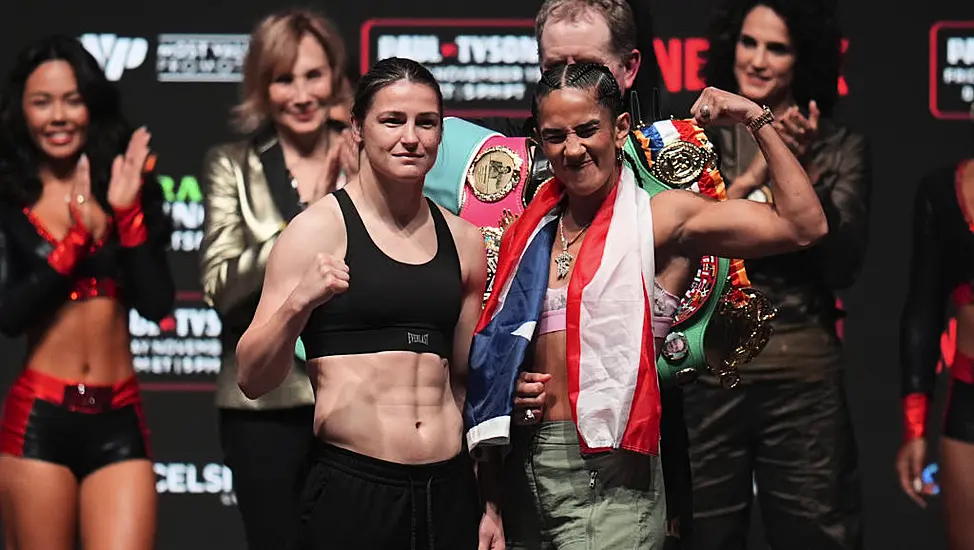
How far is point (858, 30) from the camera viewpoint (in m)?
6.30

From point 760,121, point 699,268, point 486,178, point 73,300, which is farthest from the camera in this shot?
point 73,300

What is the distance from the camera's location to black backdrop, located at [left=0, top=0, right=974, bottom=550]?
6.26m

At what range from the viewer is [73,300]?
5105mm

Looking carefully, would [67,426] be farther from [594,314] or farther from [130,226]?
[594,314]

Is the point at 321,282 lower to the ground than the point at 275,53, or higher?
lower

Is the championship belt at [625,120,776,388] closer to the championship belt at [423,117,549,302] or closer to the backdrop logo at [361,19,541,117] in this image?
the championship belt at [423,117,549,302]

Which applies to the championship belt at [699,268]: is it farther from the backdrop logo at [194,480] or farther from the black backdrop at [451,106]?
the backdrop logo at [194,480]

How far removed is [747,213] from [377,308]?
2.89 ft

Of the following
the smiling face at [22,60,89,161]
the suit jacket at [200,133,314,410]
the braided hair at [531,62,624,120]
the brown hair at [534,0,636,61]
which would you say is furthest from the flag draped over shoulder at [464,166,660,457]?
the smiling face at [22,60,89,161]

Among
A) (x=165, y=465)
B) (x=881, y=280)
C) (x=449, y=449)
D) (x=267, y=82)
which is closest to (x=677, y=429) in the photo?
(x=449, y=449)

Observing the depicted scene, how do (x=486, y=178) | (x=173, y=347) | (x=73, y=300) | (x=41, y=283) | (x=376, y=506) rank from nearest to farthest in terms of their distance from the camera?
1. (x=376, y=506)
2. (x=486, y=178)
3. (x=41, y=283)
4. (x=73, y=300)
5. (x=173, y=347)

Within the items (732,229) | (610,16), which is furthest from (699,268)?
(610,16)

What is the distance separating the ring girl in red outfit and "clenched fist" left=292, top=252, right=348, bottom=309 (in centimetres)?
167

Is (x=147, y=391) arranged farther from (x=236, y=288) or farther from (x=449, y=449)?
(x=449, y=449)
